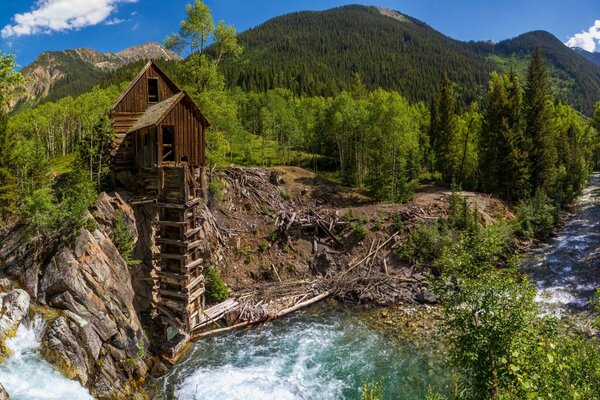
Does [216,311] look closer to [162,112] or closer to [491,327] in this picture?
[162,112]

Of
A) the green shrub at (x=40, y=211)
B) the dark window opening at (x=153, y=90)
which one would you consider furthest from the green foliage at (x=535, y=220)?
the green shrub at (x=40, y=211)

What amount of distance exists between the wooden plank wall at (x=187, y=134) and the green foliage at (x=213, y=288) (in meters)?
6.78

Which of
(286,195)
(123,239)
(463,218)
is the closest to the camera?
(123,239)

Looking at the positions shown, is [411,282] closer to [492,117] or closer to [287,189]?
[287,189]

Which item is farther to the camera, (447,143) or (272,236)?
(447,143)

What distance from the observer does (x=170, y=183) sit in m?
20.6

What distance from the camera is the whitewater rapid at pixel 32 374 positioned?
1235 cm

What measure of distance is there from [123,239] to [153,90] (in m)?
10.5

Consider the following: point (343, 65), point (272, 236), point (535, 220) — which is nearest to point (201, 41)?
point (272, 236)

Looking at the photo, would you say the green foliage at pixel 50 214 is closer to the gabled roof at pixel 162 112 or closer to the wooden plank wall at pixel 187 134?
the gabled roof at pixel 162 112

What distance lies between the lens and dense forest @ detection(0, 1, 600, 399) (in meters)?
9.05

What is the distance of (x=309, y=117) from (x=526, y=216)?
123 ft

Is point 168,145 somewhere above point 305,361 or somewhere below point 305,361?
above

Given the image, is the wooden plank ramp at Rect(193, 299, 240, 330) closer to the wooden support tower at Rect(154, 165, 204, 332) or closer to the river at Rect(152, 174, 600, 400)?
the wooden support tower at Rect(154, 165, 204, 332)
